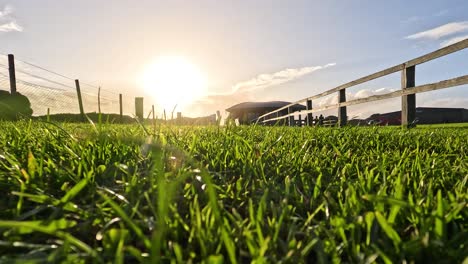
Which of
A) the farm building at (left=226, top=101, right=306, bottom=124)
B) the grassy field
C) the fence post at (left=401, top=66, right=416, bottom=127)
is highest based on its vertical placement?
the farm building at (left=226, top=101, right=306, bottom=124)

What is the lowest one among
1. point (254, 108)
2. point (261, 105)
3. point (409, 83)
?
point (409, 83)

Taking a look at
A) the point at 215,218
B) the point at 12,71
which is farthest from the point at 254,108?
the point at 215,218

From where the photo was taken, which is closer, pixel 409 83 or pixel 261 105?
pixel 409 83

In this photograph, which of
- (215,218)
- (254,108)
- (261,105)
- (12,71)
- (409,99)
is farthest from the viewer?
(254,108)

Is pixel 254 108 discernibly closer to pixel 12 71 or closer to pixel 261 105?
pixel 261 105

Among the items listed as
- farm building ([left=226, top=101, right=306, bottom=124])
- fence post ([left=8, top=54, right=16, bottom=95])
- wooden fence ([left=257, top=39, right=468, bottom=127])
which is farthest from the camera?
farm building ([left=226, top=101, right=306, bottom=124])

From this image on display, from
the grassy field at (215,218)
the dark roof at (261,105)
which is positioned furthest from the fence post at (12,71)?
the dark roof at (261,105)

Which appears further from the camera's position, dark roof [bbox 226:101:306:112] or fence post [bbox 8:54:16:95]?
dark roof [bbox 226:101:306:112]

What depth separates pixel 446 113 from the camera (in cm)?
3972

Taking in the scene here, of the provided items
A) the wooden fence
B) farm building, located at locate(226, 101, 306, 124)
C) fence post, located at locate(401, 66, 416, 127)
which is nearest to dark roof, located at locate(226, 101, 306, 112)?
farm building, located at locate(226, 101, 306, 124)

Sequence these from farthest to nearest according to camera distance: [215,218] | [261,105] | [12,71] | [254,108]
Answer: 1. [254,108]
2. [261,105]
3. [12,71]
4. [215,218]

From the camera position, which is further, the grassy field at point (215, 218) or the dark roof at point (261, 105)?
the dark roof at point (261, 105)

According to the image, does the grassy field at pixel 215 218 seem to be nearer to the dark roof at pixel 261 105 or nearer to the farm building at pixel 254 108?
the dark roof at pixel 261 105

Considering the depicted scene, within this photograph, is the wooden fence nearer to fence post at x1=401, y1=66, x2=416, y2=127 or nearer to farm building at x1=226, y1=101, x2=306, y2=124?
fence post at x1=401, y1=66, x2=416, y2=127
